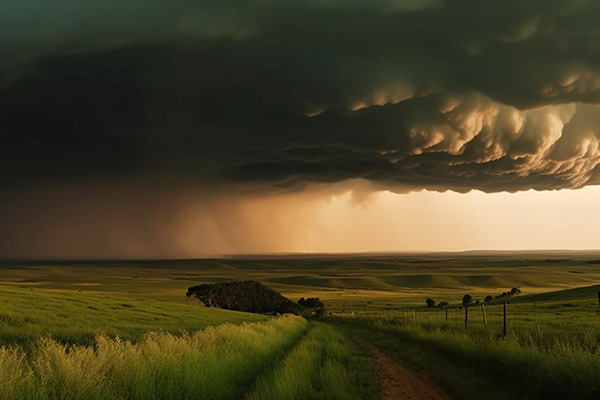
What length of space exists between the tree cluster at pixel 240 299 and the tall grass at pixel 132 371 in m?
86.1

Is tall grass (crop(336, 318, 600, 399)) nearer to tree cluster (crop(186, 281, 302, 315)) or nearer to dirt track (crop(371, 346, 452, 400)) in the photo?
dirt track (crop(371, 346, 452, 400))

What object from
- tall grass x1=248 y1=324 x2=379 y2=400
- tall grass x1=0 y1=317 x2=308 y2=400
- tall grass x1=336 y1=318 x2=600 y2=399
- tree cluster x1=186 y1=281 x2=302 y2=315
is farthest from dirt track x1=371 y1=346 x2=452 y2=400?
tree cluster x1=186 y1=281 x2=302 y2=315

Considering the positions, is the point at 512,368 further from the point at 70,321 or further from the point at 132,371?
the point at 70,321

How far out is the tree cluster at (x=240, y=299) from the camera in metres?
104

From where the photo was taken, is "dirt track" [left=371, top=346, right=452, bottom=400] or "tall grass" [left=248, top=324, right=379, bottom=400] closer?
"tall grass" [left=248, top=324, right=379, bottom=400]

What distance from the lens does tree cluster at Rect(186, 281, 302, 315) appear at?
10444 cm

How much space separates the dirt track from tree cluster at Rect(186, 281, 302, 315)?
81924 mm

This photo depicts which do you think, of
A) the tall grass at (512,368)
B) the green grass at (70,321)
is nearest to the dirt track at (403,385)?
the tall grass at (512,368)

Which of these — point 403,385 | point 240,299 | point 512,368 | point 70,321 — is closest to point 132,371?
point 403,385

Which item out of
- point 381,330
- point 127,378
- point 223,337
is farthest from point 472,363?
point 381,330

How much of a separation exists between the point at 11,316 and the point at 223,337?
16.8 meters

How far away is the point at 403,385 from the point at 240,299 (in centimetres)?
9229

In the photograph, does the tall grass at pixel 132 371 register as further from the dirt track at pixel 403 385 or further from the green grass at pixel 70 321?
the green grass at pixel 70 321

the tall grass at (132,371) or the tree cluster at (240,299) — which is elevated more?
the tall grass at (132,371)
